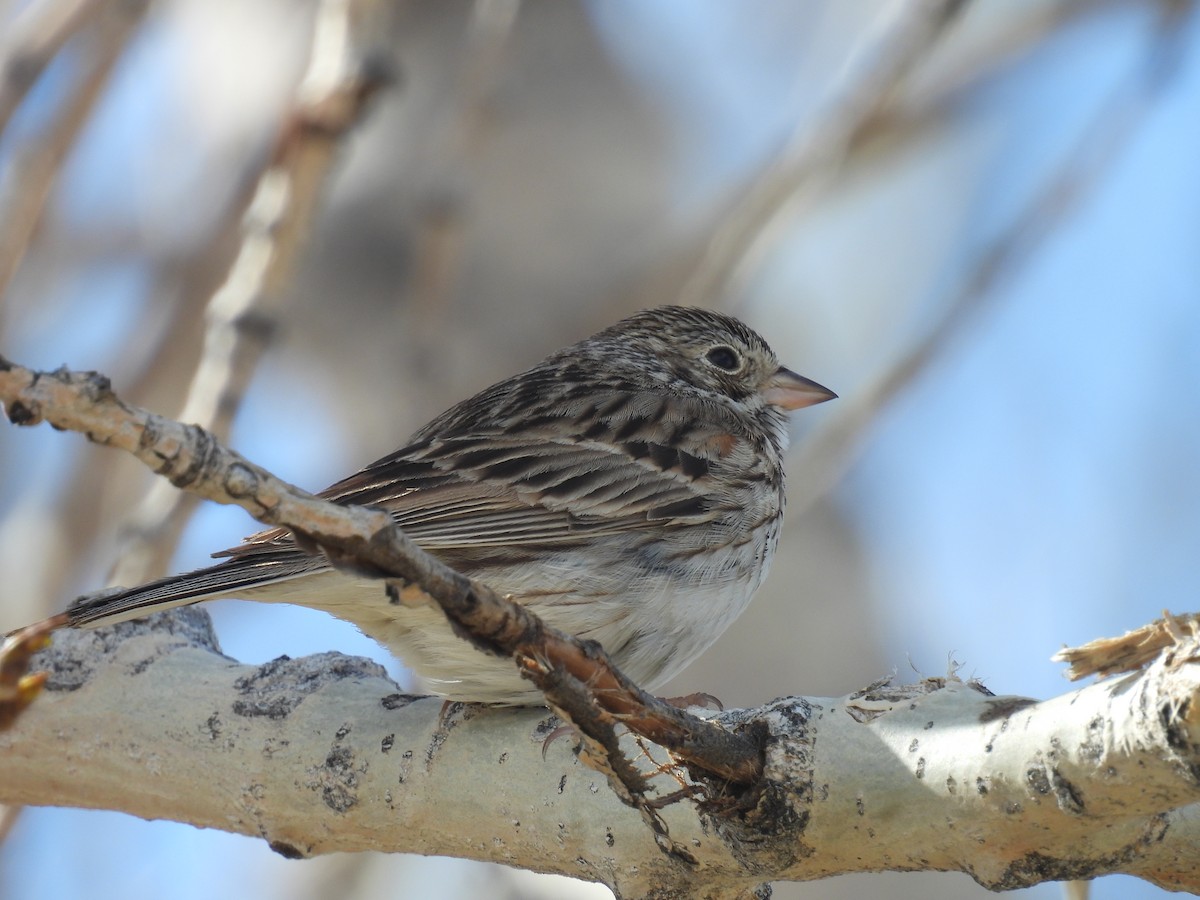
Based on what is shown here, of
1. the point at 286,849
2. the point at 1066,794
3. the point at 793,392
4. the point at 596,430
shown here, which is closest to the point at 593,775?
the point at 286,849

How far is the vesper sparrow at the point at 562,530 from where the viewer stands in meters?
3.22

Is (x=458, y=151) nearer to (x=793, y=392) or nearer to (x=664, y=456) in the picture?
(x=664, y=456)

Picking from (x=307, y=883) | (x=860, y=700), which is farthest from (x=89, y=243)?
(x=860, y=700)

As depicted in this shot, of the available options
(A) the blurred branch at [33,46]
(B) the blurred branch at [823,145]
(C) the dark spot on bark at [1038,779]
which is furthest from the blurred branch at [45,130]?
(C) the dark spot on bark at [1038,779]

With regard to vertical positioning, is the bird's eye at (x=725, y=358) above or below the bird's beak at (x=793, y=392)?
above

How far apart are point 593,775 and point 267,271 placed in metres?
1.62

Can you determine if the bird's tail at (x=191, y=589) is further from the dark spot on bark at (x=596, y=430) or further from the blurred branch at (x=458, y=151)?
the blurred branch at (x=458, y=151)

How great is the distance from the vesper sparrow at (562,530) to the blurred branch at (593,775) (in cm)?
21

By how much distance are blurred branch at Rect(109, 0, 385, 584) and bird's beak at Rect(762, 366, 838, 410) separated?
2339 millimetres

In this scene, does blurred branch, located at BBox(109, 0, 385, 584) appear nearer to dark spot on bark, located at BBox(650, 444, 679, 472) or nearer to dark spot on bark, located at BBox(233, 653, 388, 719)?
dark spot on bark, located at BBox(233, 653, 388, 719)

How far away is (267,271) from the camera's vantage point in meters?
3.50

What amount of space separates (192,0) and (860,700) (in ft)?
18.9

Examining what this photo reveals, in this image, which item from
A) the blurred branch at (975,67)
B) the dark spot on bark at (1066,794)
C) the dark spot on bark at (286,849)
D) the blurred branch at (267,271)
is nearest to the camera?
the dark spot on bark at (1066,794)

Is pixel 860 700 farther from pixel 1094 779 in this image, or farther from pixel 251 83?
pixel 251 83
